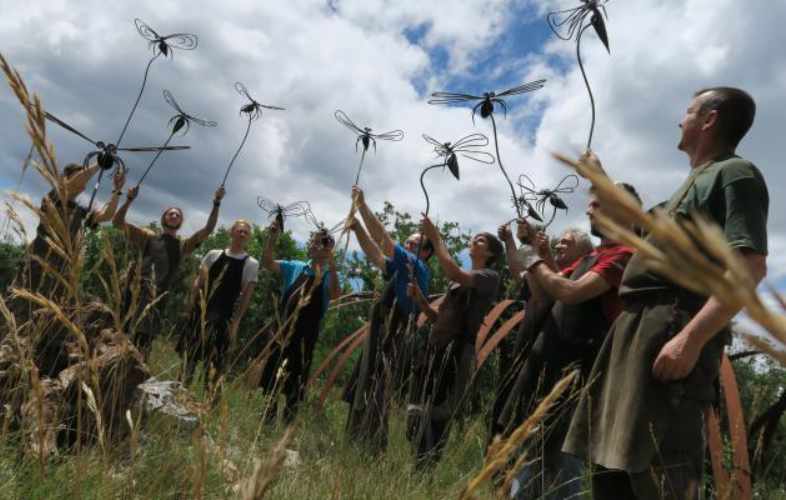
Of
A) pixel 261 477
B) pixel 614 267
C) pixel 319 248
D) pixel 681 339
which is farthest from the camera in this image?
pixel 319 248

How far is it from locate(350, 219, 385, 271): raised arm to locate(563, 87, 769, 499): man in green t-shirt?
235cm

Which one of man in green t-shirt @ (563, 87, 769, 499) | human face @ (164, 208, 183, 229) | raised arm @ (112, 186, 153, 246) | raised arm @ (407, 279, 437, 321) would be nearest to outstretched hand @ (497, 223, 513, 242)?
raised arm @ (407, 279, 437, 321)

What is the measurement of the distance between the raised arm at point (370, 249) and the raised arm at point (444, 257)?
0.54 meters

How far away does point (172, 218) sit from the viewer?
18.2 feet

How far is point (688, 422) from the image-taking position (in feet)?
6.15

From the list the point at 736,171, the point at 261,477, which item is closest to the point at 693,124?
the point at 736,171

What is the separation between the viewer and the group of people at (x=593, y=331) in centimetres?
183

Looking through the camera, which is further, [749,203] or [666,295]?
[666,295]

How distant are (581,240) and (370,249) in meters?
1.47

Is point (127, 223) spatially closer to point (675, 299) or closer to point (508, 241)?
point (508, 241)

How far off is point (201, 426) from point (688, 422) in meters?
A: 1.47

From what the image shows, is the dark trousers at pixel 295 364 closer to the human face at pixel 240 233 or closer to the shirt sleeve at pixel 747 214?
the human face at pixel 240 233

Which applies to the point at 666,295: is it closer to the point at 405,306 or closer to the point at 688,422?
the point at 688,422

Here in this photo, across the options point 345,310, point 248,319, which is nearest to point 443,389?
point 345,310
